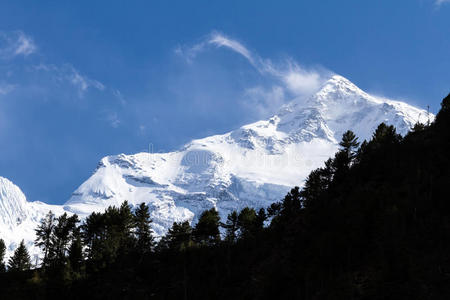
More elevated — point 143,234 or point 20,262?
point 143,234

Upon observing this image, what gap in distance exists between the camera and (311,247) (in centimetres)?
6988

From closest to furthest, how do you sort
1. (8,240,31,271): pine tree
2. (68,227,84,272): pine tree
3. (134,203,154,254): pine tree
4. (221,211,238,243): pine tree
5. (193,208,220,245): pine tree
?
(68,227,84,272): pine tree, (221,211,238,243): pine tree, (134,203,154,254): pine tree, (193,208,220,245): pine tree, (8,240,31,271): pine tree

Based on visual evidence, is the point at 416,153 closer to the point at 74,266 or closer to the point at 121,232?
the point at 121,232

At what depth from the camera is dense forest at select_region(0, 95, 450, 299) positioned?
62062mm

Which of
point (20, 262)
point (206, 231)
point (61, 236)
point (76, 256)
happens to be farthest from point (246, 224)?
point (20, 262)

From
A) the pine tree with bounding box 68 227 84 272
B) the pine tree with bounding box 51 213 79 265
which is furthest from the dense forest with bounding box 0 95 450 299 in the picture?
the pine tree with bounding box 51 213 79 265

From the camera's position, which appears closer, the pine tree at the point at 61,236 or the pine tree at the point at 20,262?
the pine tree at the point at 61,236

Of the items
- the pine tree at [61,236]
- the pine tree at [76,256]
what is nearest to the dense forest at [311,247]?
the pine tree at [76,256]

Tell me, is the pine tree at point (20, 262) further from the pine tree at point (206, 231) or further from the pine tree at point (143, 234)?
the pine tree at point (206, 231)

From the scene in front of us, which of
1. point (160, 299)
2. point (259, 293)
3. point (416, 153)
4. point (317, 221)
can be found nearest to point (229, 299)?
point (259, 293)

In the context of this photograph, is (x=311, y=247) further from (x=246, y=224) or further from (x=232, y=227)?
(x=246, y=224)

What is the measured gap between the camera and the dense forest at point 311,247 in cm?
6206

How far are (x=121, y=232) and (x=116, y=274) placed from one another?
848cm

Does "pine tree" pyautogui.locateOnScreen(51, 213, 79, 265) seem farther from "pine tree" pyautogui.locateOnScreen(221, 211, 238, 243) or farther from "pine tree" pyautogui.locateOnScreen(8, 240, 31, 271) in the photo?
"pine tree" pyautogui.locateOnScreen(221, 211, 238, 243)
